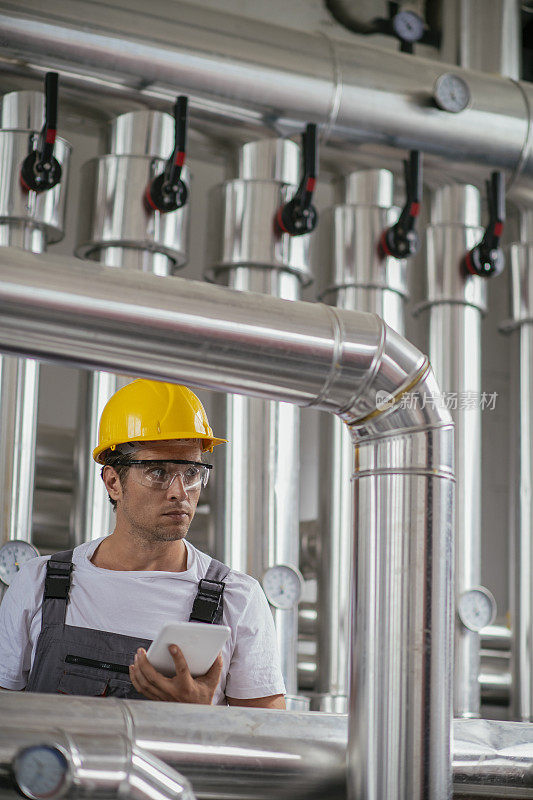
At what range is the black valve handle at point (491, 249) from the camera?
250cm

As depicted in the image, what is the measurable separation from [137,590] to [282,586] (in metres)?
0.50

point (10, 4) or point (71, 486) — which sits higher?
point (10, 4)

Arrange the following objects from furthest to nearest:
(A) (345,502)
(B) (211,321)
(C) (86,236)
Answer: (A) (345,502) < (C) (86,236) < (B) (211,321)

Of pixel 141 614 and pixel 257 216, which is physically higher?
pixel 257 216

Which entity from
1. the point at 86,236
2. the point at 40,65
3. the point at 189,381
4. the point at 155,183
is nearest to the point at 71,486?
the point at 86,236

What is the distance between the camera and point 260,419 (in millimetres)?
2248

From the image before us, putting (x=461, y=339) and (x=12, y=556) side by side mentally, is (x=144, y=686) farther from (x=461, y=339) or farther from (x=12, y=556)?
(x=461, y=339)

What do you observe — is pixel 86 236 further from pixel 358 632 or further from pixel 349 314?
pixel 358 632

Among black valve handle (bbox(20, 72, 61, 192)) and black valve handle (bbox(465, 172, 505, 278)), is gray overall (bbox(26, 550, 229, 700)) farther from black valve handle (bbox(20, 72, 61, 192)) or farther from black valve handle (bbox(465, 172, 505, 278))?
black valve handle (bbox(465, 172, 505, 278))

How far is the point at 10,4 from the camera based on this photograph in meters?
2.06

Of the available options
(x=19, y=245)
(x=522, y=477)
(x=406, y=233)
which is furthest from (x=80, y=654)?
(x=522, y=477)

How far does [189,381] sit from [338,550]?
3.87 ft

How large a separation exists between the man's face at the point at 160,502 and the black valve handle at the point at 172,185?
616 millimetres

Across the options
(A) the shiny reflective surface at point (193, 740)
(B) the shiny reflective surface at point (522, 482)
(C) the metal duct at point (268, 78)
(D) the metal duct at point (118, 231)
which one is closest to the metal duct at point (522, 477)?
(B) the shiny reflective surface at point (522, 482)
